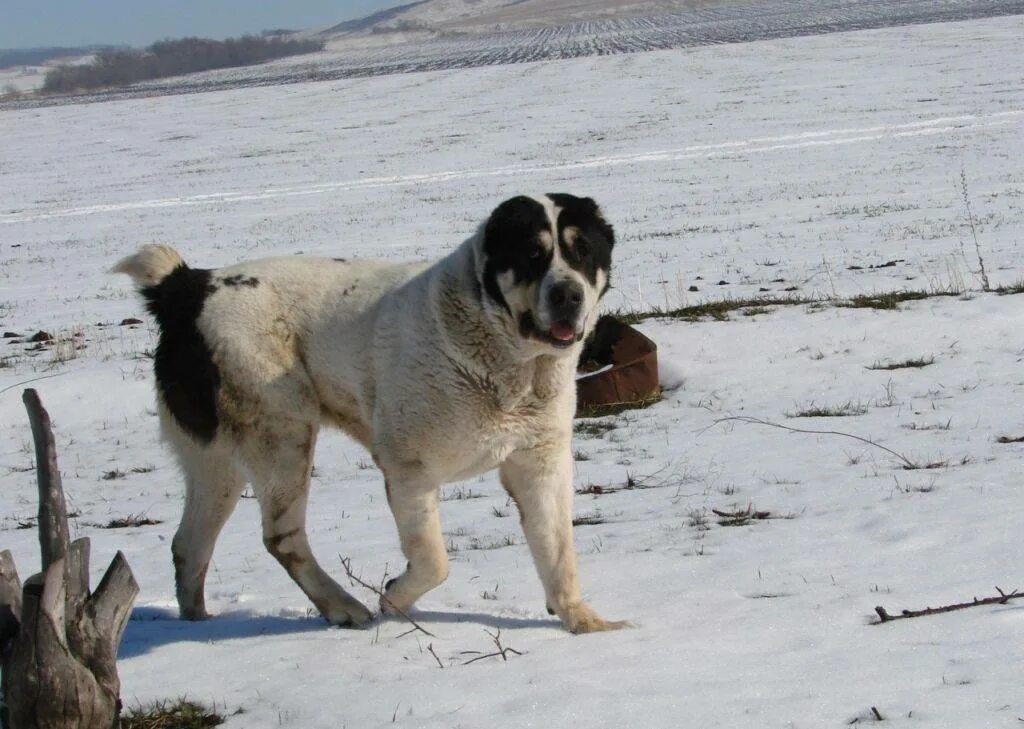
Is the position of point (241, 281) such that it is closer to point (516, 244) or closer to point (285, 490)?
point (285, 490)

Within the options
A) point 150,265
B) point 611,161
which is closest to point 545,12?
point 611,161

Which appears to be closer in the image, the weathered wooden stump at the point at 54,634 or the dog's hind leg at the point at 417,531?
the weathered wooden stump at the point at 54,634

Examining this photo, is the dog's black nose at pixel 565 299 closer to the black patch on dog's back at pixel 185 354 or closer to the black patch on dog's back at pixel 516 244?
the black patch on dog's back at pixel 516 244

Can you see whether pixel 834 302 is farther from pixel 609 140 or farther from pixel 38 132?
pixel 38 132

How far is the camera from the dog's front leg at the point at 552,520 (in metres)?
4.59

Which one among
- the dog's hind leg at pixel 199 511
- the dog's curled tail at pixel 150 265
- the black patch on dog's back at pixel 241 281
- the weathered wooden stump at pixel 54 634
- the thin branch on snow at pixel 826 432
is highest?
the dog's curled tail at pixel 150 265

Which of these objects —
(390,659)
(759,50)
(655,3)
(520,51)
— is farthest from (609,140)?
(655,3)

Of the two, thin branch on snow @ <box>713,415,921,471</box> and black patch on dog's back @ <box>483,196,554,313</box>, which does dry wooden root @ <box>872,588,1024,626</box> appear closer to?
black patch on dog's back @ <box>483,196,554,313</box>

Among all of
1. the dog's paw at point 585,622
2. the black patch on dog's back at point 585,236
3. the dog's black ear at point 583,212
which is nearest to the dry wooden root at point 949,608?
the dog's paw at point 585,622

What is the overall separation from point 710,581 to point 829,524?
90cm

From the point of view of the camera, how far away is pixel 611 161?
89.5ft

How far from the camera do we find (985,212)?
1716 centimetres

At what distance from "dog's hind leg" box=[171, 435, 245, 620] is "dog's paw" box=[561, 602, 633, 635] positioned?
5.20 feet

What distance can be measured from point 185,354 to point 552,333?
1680mm
